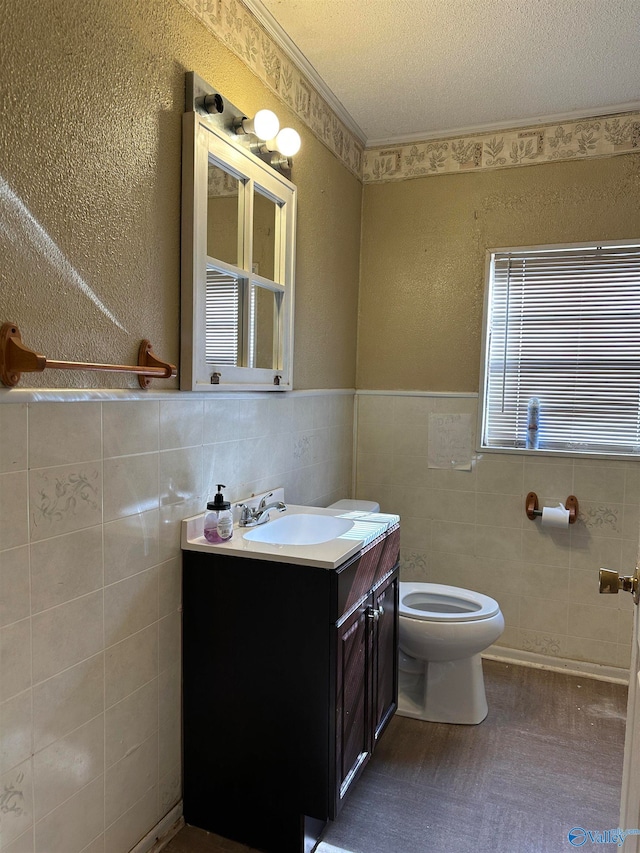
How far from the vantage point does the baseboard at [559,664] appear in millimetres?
2736

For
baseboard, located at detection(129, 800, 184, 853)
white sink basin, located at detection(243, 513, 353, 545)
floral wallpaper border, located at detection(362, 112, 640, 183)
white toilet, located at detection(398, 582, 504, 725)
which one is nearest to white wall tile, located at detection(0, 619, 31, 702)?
baseboard, located at detection(129, 800, 184, 853)

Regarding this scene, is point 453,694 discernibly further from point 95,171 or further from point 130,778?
point 95,171

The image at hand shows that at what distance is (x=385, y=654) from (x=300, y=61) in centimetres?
223

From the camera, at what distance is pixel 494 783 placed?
2.02 meters

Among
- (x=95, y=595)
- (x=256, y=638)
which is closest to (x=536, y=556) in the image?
(x=256, y=638)

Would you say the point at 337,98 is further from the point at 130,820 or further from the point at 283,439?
the point at 130,820

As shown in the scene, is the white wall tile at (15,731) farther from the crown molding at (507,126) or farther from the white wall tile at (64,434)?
the crown molding at (507,126)

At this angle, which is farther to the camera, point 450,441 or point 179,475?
point 450,441

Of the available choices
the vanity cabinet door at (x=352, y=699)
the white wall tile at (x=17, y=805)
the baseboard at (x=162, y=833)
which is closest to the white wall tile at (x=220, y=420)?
the vanity cabinet door at (x=352, y=699)

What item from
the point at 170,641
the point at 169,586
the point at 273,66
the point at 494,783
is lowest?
the point at 494,783

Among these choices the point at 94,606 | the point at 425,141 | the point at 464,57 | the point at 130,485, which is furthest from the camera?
the point at 425,141

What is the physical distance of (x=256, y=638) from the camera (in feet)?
5.49

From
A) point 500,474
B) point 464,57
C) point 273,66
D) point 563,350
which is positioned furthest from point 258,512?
point 464,57

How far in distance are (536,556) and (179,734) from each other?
Answer: 72.4 inches
